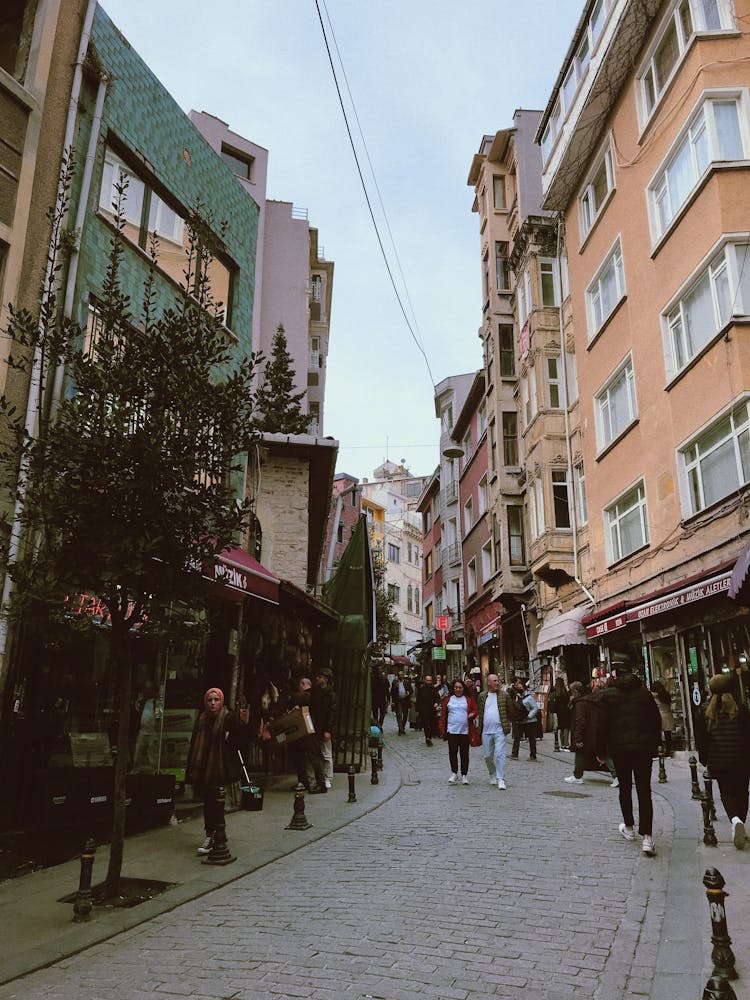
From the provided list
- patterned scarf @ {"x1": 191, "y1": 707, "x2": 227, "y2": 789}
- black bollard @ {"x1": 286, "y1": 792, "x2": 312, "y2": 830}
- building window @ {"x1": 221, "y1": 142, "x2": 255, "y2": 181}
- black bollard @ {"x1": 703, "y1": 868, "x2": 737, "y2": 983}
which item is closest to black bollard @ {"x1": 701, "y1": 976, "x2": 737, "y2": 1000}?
black bollard @ {"x1": 703, "y1": 868, "x2": 737, "y2": 983}

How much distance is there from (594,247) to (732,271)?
26.2ft

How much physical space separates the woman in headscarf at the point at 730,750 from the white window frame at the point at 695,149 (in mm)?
10583

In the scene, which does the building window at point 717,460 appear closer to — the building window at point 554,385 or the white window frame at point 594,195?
the white window frame at point 594,195

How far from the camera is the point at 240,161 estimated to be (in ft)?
89.2

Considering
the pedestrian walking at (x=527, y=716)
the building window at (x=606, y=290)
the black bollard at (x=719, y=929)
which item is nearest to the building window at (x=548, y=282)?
the building window at (x=606, y=290)

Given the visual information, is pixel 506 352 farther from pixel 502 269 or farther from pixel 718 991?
pixel 718 991

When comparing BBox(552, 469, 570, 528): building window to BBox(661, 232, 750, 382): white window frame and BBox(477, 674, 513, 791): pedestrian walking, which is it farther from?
BBox(477, 674, 513, 791): pedestrian walking

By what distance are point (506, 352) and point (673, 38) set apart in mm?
15937

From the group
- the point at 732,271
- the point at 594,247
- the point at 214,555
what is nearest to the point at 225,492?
the point at 214,555

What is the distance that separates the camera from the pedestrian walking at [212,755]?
25.8 ft

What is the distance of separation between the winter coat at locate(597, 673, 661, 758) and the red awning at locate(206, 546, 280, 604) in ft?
14.5

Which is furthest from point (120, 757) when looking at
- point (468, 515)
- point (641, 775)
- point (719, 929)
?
point (468, 515)

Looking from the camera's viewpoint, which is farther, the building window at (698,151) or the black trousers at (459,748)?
the building window at (698,151)

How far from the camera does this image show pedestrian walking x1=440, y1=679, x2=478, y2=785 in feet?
42.8
